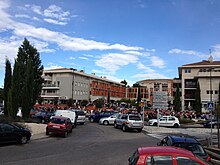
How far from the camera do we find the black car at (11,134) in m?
16.7

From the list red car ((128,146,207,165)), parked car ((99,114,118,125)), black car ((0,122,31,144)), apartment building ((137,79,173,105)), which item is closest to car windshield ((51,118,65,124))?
black car ((0,122,31,144))

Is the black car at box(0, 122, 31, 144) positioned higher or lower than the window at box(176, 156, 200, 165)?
lower

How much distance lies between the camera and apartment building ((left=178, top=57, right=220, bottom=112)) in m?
71.6

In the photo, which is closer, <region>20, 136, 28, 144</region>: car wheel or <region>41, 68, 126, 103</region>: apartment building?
<region>20, 136, 28, 144</region>: car wheel

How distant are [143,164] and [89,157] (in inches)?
314

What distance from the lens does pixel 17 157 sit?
1315 cm

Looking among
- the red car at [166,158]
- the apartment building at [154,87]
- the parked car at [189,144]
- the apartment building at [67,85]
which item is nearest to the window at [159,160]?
the red car at [166,158]

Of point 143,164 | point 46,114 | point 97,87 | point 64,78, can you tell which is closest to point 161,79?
point 97,87

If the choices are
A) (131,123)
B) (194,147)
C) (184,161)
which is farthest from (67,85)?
(184,161)

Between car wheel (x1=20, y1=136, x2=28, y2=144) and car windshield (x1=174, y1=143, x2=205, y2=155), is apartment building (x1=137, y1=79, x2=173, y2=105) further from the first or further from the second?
car windshield (x1=174, y1=143, x2=205, y2=155)

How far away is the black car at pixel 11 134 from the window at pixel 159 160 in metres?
12.8

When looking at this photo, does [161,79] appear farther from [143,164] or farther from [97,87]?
[143,164]

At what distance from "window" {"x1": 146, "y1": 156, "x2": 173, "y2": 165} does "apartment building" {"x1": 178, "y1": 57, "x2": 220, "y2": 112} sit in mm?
65643

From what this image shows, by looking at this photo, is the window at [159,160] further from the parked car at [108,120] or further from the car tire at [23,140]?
the parked car at [108,120]
